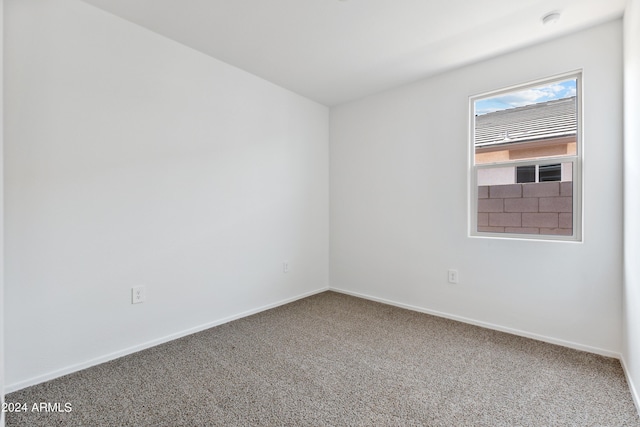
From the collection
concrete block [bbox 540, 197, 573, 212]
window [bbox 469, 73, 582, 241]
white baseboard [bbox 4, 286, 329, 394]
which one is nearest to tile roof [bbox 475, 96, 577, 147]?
window [bbox 469, 73, 582, 241]

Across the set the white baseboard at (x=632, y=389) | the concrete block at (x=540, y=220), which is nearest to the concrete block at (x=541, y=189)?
the concrete block at (x=540, y=220)

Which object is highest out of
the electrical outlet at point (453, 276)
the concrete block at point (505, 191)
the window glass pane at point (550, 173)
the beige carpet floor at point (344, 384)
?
the window glass pane at point (550, 173)

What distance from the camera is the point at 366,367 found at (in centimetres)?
200

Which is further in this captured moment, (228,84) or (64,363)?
(228,84)

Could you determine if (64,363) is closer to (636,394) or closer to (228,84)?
(228,84)

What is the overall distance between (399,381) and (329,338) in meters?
0.73

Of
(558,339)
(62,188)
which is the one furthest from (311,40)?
(558,339)

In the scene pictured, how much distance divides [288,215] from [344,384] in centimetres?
194

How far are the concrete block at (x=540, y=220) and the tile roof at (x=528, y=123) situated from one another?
635 millimetres

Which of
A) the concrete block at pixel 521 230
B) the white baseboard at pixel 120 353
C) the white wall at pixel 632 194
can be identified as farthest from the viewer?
the concrete block at pixel 521 230

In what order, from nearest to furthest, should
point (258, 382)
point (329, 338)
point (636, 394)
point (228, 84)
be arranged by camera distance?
point (636, 394), point (258, 382), point (329, 338), point (228, 84)

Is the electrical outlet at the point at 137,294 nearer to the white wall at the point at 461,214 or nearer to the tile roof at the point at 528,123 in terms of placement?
the white wall at the point at 461,214

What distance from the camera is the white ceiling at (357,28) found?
196 cm

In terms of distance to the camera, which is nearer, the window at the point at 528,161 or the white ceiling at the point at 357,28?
the white ceiling at the point at 357,28
